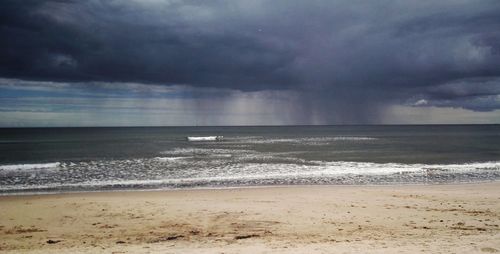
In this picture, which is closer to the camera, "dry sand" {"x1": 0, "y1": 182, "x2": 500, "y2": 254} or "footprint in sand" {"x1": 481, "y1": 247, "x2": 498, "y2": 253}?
"footprint in sand" {"x1": 481, "y1": 247, "x2": 498, "y2": 253}

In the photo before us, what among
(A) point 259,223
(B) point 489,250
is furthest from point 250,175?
(B) point 489,250

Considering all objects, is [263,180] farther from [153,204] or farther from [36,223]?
[36,223]

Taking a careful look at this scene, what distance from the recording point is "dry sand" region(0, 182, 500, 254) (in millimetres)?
9375

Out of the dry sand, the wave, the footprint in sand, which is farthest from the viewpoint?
the wave

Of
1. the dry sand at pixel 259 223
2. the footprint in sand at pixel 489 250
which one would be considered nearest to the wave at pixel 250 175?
the dry sand at pixel 259 223

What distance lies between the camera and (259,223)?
40.0 ft

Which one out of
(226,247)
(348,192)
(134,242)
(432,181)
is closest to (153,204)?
(134,242)

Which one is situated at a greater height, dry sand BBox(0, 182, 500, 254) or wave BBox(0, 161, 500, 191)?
dry sand BBox(0, 182, 500, 254)

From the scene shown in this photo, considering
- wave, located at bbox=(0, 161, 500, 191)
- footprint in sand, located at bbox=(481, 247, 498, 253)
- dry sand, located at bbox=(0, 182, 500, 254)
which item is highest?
footprint in sand, located at bbox=(481, 247, 498, 253)

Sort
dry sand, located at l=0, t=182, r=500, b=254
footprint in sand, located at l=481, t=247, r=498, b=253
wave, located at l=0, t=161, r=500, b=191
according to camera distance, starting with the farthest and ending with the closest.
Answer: wave, located at l=0, t=161, r=500, b=191
dry sand, located at l=0, t=182, r=500, b=254
footprint in sand, located at l=481, t=247, r=498, b=253

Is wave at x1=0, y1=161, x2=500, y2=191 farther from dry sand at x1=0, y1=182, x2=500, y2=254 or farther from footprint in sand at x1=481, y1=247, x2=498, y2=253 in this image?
footprint in sand at x1=481, y1=247, x2=498, y2=253

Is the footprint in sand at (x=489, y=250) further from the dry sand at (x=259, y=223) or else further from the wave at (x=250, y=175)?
the wave at (x=250, y=175)

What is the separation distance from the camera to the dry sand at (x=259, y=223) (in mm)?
9375

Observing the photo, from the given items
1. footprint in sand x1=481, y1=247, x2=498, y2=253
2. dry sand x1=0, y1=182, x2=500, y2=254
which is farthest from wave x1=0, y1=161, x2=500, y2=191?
footprint in sand x1=481, y1=247, x2=498, y2=253
